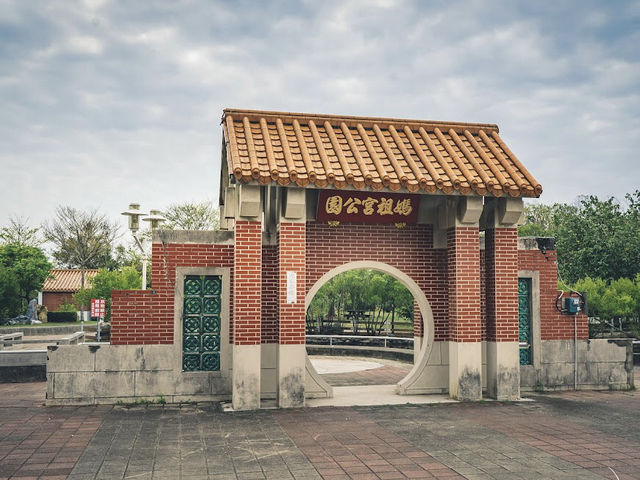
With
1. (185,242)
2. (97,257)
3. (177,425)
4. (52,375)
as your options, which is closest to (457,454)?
(177,425)

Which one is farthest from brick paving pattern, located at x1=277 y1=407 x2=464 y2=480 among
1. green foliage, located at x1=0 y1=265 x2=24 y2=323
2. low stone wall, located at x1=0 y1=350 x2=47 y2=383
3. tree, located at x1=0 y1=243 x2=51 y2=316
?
tree, located at x1=0 y1=243 x2=51 y2=316

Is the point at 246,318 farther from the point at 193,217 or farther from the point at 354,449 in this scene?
the point at 193,217

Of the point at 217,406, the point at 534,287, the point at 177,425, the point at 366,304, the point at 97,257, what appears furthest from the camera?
the point at 97,257

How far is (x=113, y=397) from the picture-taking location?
9.92 meters

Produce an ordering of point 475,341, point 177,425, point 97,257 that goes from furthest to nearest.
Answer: point 97,257, point 475,341, point 177,425

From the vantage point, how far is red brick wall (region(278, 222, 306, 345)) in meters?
9.80

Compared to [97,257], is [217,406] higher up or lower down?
lower down

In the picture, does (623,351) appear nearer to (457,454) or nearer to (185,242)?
(457,454)

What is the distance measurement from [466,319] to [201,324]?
15.5 feet

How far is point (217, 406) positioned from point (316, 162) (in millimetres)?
4419

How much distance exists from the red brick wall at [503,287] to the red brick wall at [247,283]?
4.29m

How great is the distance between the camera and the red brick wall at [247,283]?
378 inches

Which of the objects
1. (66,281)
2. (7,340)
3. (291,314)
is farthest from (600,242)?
(66,281)

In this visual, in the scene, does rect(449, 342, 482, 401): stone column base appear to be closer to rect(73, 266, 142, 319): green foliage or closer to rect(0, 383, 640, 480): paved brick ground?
rect(0, 383, 640, 480): paved brick ground
